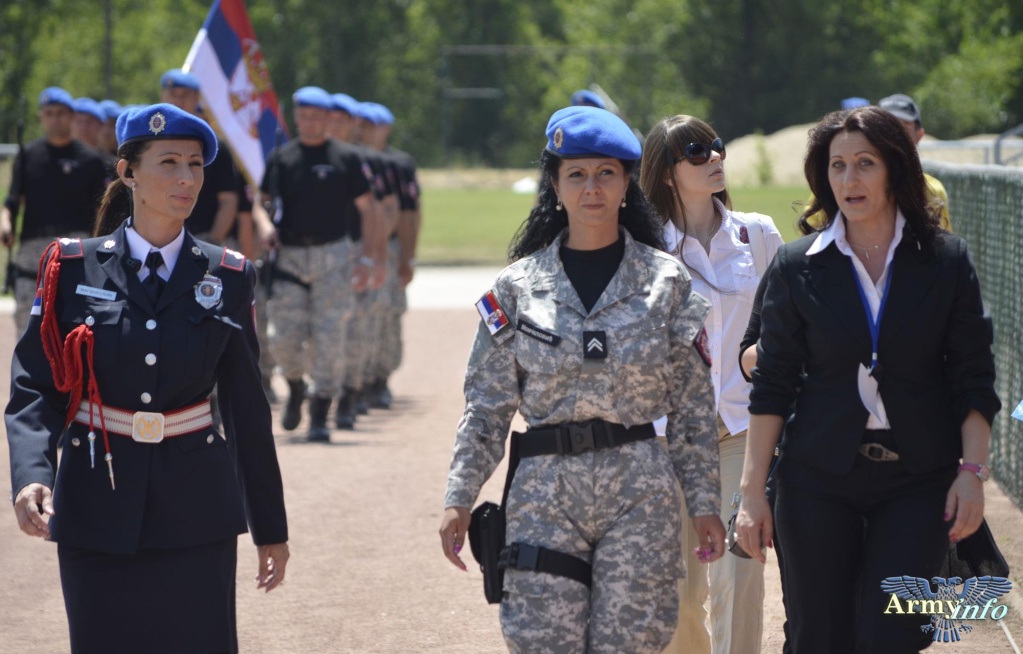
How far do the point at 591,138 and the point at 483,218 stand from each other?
118ft

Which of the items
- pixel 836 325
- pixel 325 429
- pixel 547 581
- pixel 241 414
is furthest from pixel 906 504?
pixel 325 429

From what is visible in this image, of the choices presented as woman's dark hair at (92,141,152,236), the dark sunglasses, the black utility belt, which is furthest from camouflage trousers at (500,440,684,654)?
the black utility belt

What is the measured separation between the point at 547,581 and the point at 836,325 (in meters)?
1.02

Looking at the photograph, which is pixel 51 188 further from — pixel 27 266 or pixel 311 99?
pixel 311 99

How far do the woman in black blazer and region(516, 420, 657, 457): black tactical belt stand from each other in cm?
41

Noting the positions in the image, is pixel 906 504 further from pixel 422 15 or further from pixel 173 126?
pixel 422 15

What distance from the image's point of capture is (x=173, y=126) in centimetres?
451

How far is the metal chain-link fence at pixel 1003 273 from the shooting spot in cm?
870

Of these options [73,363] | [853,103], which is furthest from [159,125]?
[853,103]

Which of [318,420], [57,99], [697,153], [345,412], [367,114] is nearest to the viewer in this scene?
[697,153]

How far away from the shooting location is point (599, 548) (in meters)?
4.17

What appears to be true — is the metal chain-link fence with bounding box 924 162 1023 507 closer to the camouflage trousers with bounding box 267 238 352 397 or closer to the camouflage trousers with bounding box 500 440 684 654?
the camouflage trousers with bounding box 267 238 352 397

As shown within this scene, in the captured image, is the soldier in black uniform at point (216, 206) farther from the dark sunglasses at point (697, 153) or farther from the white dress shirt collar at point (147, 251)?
the white dress shirt collar at point (147, 251)

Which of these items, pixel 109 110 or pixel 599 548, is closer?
pixel 599 548
